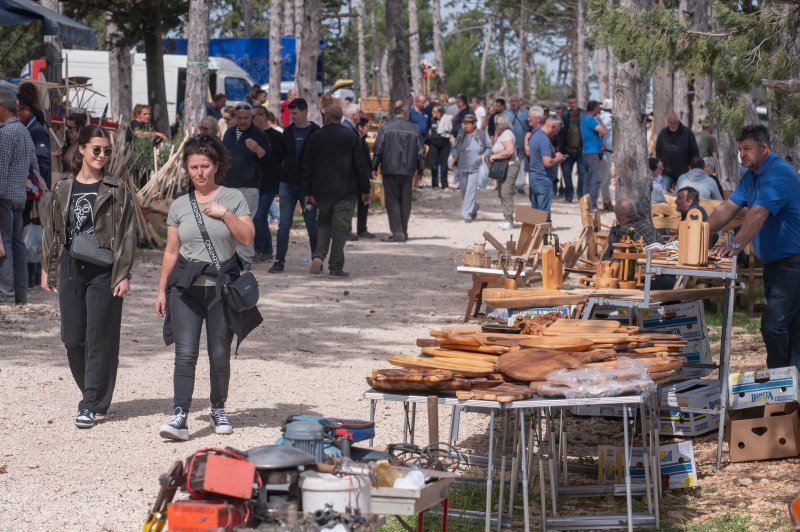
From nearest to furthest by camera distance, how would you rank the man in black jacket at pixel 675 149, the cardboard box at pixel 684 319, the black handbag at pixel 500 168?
the cardboard box at pixel 684 319 < the man in black jacket at pixel 675 149 < the black handbag at pixel 500 168

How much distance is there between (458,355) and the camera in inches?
231

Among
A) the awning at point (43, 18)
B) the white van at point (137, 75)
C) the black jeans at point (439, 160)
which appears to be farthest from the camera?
the white van at point (137, 75)

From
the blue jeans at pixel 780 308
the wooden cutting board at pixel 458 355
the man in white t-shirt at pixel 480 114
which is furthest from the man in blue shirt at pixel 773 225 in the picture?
the man in white t-shirt at pixel 480 114

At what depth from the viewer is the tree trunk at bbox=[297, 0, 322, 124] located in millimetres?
21078

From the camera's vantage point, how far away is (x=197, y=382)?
904 cm

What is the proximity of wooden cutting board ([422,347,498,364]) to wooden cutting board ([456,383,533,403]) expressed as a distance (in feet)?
1.48

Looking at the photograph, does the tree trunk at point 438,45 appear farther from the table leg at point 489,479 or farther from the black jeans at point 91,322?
the table leg at point 489,479

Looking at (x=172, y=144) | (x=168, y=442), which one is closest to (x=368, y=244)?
(x=172, y=144)

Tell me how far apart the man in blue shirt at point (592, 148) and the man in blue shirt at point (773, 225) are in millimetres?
13620

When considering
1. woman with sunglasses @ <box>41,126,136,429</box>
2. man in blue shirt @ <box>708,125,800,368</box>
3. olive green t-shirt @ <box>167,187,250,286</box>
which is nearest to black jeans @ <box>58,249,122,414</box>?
woman with sunglasses @ <box>41,126,136,429</box>

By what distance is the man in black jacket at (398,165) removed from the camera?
1747cm

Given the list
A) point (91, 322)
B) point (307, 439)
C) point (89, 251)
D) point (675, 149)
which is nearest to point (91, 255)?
point (89, 251)

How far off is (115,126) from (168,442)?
9.37 metres

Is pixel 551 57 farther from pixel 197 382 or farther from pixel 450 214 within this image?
pixel 197 382
